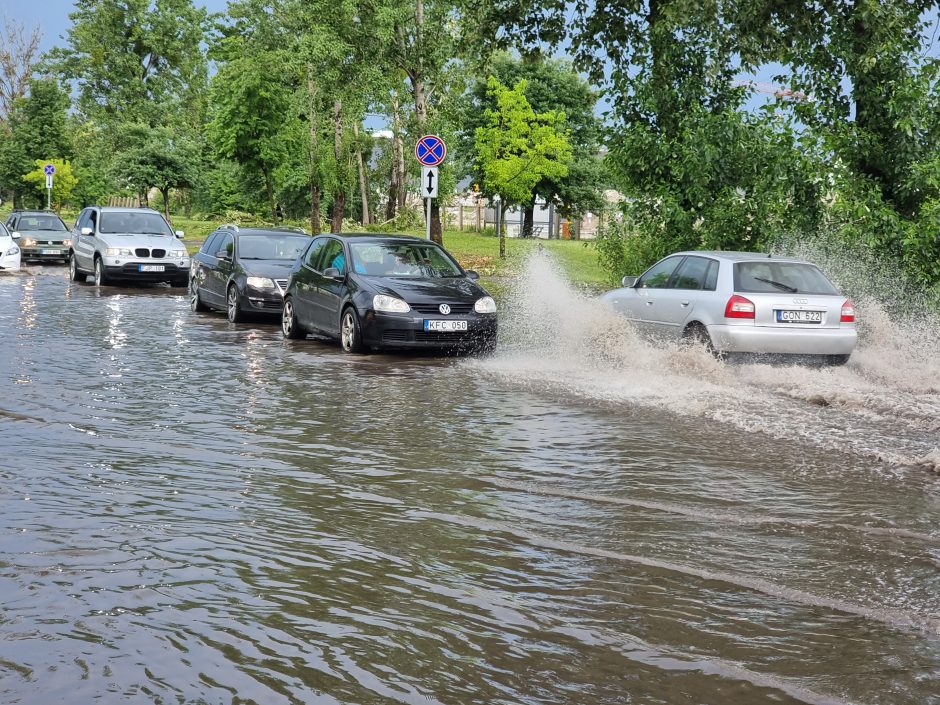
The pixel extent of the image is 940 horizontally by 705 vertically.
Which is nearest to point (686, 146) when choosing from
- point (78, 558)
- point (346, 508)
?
point (346, 508)

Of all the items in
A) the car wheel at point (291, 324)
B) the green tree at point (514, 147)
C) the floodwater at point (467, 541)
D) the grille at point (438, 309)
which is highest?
the green tree at point (514, 147)

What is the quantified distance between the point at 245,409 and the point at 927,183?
35.8 ft

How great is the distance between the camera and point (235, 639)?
489 centimetres

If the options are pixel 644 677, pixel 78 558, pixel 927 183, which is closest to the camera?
pixel 644 677

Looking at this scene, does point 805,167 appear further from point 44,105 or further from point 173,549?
point 44,105

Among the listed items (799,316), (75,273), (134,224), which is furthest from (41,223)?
(799,316)

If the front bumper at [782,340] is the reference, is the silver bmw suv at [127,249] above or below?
above

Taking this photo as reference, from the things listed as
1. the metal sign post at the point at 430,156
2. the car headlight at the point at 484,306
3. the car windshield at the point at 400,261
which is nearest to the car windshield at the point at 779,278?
the car headlight at the point at 484,306

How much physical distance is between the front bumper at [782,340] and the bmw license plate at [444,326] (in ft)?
11.3

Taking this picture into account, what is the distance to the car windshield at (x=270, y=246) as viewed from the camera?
22000 mm

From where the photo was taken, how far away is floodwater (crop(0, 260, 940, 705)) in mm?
4586

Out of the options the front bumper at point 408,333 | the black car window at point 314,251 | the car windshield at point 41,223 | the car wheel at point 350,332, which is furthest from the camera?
the car windshield at point 41,223

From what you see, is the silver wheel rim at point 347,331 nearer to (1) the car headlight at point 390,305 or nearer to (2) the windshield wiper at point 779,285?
(1) the car headlight at point 390,305

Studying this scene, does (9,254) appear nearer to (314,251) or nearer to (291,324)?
(291,324)
